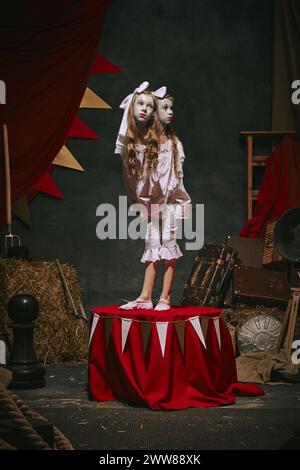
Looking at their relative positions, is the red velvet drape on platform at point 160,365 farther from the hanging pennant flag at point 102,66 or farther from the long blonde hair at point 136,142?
the hanging pennant flag at point 102,66

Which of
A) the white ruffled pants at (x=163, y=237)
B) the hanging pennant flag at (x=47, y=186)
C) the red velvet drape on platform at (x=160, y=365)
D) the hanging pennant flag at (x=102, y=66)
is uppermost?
the hanging pennant flag at (x=102, y=66)

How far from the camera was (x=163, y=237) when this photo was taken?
463 cm

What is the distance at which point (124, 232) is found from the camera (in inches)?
268

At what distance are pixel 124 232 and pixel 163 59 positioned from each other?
153cm

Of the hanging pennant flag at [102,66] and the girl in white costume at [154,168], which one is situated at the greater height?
the hanging pennant flag at [102,66]

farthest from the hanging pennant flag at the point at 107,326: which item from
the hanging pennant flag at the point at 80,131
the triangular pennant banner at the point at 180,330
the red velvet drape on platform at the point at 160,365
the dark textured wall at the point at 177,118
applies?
the hanging pennant flag at the point at 80,131

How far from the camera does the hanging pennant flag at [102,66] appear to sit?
22.3 ft

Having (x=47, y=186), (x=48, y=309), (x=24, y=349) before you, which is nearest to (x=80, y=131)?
(x=47, y=186)

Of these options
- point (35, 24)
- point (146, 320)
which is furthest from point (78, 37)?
point (146, 320)

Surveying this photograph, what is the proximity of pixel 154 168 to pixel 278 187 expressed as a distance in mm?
2126

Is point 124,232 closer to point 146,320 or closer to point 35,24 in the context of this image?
point 35,24

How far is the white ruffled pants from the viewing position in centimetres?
461

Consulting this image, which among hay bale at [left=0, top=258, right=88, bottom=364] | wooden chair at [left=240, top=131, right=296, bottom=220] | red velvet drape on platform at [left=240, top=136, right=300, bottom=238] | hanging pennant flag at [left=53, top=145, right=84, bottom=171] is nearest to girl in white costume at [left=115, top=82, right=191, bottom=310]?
hay bale at [left=0, top=258, right=88, bottom=364]

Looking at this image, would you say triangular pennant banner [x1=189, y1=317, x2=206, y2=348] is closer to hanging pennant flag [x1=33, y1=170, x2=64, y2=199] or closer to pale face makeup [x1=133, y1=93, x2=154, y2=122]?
pale face makeup [x1=133, y1=93, x2=154, y2=122]
